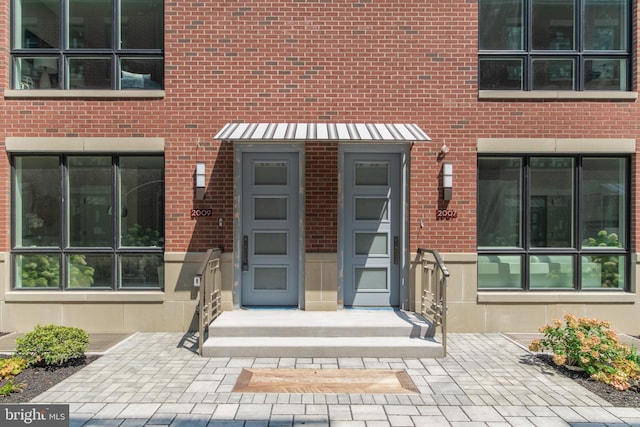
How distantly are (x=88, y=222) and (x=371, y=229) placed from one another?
4892mm

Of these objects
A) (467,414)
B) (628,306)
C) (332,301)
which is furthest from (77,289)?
(628,306)

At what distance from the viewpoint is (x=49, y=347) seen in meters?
5.91

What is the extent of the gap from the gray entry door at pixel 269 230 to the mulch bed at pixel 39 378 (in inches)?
110

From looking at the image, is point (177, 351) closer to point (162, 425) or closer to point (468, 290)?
point (162, 425)

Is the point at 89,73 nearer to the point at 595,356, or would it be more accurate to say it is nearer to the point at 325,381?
the point at 325,381

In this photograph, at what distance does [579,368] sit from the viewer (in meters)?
5.91

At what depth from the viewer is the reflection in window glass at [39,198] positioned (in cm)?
805

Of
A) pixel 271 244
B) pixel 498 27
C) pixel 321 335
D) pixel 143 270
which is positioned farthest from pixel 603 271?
pixel 143 270

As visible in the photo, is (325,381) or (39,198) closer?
(325,381)

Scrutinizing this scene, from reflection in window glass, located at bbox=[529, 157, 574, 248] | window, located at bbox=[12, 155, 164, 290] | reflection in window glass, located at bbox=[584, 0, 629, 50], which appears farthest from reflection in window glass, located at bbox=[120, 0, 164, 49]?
reflection in window glass, located at bbox=[584, 0, 629, 50]

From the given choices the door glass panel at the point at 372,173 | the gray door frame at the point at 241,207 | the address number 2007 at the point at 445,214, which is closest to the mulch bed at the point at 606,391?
the address number 2007 at the point at 445,214

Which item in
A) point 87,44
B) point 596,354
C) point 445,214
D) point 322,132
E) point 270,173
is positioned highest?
point 87,44

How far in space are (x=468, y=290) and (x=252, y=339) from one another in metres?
3.73

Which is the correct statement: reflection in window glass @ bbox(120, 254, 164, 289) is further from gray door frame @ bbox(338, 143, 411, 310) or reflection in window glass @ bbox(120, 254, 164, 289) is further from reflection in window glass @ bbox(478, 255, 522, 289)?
reflection in window glass @ bbox(478, 255, 522, 289)
